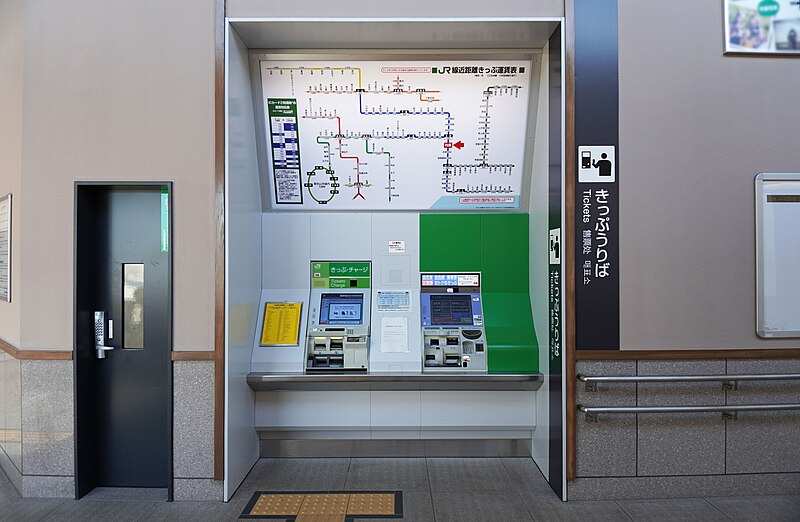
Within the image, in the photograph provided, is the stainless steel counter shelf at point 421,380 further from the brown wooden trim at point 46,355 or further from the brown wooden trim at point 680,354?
the brown wooden trim at point 46,355

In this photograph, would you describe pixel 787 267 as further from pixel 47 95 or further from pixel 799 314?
pixel 47 95

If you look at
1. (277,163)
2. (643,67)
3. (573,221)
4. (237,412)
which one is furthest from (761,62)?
(237,412)

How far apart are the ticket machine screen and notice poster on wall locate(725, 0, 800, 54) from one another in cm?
305

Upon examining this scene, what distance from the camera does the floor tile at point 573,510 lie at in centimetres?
338

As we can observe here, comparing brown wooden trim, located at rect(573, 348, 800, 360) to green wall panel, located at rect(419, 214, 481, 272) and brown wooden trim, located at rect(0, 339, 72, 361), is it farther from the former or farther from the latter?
brown wooden trim, located at rect(0, 339, 72, 361)

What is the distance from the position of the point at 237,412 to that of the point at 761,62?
4129mm

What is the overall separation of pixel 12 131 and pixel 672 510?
491cm

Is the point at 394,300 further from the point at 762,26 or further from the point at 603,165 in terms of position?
the point at 762,26

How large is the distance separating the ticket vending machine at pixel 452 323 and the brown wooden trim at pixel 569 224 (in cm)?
73

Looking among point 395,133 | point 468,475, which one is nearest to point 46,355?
point 395,133

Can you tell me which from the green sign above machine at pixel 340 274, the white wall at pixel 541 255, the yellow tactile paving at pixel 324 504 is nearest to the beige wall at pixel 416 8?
the white wall at pixel 541 255

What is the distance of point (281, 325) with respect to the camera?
169 inches

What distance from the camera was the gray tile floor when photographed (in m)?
3.41

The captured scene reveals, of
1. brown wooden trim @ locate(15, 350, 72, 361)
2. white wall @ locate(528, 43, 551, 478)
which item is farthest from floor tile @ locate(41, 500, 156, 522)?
white wall @ locate(528, 43, 551, 478)
